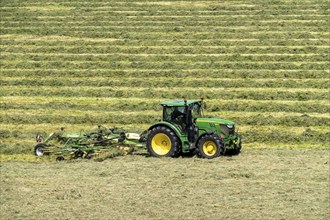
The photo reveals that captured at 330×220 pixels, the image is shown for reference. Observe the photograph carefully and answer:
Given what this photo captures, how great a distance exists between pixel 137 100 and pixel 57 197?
10.4 meters

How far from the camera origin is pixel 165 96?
21844 mm

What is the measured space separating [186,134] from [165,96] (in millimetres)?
6585

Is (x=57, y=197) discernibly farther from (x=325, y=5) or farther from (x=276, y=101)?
(x=325, y=5)

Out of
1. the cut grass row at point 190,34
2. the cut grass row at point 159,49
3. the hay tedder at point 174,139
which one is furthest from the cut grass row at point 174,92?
the cut grass row at point 190,34

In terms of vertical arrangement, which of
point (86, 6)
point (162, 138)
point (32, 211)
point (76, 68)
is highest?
point (86, 6)

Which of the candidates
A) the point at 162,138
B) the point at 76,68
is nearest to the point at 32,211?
the point at 162,138

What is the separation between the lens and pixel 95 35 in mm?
29391

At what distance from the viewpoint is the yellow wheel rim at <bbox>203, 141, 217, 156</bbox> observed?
15.0 metres

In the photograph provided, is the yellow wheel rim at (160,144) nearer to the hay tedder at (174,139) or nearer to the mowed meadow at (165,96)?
the hay tedder at (174,139)

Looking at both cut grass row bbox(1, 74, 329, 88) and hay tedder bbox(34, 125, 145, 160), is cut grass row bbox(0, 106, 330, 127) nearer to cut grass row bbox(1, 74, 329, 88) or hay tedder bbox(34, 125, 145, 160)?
cut grass row bbox(1, 74, 329, 88)

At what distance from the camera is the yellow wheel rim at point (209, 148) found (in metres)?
15.0

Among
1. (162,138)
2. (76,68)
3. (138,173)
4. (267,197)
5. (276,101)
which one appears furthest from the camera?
(76,68)

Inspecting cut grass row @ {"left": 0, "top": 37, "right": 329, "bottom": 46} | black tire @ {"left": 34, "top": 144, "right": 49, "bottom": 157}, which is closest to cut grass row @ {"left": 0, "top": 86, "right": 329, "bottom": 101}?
cut grass row @ {"left": 0, "top": 37, "right": 329, "bottom": 46}

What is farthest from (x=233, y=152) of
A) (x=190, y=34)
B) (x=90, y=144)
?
(x=190, y=34)
